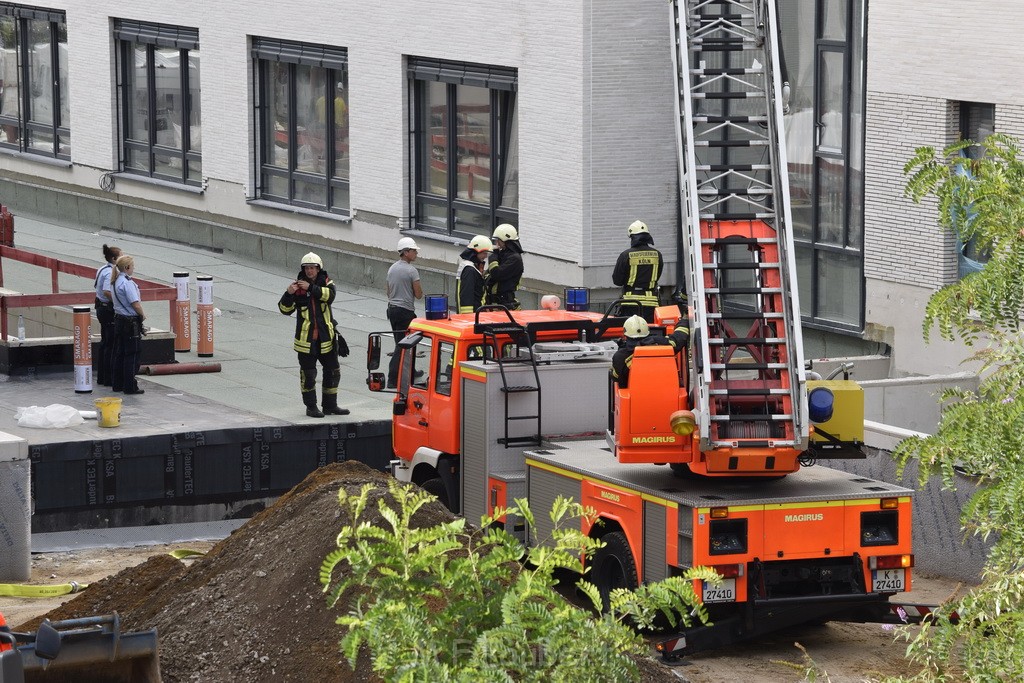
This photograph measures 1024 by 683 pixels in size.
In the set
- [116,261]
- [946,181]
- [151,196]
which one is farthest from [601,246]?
[946,181]

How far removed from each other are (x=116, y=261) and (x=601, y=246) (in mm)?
7855

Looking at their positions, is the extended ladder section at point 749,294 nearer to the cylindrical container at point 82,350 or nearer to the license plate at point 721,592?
the license plate at point 721,592

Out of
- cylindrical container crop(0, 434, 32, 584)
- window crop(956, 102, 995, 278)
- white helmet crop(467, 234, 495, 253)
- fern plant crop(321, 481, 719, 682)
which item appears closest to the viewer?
fern plant crop(321, 481, 719, 682)

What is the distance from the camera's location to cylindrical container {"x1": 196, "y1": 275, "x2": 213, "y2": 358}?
24.2 meters

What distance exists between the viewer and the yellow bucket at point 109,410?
62.9 ft

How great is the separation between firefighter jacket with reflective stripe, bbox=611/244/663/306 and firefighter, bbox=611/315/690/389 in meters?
5.29

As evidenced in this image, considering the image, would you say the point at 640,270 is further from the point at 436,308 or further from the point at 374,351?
the point at 374,351

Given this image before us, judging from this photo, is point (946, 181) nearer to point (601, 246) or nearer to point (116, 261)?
point (116, 261)

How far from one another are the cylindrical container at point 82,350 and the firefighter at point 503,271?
4.97 m

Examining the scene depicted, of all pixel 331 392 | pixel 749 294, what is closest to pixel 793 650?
pixel 749 294

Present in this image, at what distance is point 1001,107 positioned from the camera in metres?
21.4

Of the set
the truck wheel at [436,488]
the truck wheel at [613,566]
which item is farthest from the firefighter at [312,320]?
the truck wheel at [613,566]

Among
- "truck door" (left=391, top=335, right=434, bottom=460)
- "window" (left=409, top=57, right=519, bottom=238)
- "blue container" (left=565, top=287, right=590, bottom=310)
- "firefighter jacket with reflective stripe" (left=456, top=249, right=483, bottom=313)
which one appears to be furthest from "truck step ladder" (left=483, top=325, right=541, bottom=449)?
"window" (left=409, top=57, right=519, bottom=238)

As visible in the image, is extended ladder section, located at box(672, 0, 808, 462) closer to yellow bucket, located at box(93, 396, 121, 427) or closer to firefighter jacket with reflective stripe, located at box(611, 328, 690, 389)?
firefighter jacket with reflective stripe, located at box(611, 328, 690, 389)
